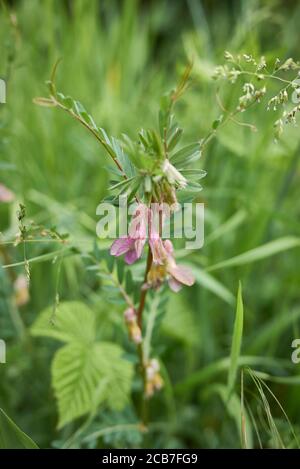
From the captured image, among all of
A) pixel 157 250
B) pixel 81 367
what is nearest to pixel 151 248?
pixel 157 250

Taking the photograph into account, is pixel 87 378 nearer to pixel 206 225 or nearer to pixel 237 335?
pixel 237 335

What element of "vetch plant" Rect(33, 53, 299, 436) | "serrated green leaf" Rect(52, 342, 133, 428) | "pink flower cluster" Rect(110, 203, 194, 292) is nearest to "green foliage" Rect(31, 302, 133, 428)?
"serrated green leaf" Rect(52, 342, 133, 428)

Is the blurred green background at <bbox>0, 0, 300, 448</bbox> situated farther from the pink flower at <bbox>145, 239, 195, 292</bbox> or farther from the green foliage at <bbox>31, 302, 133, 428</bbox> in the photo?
the pink flower at <bbox>145, 239, 195, 292</bbox>

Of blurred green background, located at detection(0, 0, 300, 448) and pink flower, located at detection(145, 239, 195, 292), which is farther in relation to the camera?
blurred green background, located at detection(0, 0, 300, 448)

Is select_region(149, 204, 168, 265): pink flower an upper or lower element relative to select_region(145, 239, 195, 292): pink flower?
upper

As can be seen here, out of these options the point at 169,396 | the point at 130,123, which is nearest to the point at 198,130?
the point at 130,123

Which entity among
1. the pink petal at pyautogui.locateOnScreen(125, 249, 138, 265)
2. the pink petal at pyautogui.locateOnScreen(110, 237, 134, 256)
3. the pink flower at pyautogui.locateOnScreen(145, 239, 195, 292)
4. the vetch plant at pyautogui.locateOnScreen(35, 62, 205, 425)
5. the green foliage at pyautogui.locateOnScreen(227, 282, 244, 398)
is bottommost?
the green foliage at pyautogui.locateOnScreen(227, 282, 244, 398)

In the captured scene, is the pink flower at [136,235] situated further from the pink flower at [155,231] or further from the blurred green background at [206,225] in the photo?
the blurred green background at [206,225]
